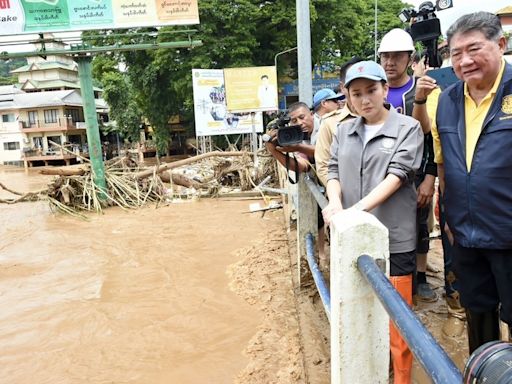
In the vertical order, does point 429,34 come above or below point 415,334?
above

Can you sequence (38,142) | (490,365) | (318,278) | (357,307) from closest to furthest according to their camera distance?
(490,365) → (357,307) → (318,278) → (38,142)

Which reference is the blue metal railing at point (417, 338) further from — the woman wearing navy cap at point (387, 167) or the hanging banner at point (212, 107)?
the hanging banner at point (212, 107)

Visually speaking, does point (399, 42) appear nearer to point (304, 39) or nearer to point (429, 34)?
point (429, 34)

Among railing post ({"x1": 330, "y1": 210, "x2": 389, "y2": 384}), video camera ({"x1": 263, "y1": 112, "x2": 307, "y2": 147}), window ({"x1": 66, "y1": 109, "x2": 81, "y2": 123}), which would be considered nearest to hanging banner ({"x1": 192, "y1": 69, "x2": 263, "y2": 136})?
video camera ({"x1": 263, "y1": 112, "x2": 307, "y2": 147})

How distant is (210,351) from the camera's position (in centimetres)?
384

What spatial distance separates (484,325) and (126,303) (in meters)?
3.96

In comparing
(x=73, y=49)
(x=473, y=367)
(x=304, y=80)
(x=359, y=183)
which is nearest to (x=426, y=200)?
(x=359, y=183)

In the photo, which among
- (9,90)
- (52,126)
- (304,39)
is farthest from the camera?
(9,90)

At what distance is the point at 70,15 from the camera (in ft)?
34.0

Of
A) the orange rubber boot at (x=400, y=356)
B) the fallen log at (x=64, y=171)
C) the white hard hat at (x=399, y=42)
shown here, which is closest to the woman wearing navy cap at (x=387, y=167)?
the orange rubber boot at (x=400, y=356)

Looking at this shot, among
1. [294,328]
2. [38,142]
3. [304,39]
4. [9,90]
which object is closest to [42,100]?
[38,142]

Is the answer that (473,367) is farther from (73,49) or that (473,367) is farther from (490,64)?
(73,49)

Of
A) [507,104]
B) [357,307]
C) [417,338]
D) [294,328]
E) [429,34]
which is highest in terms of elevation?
[429,34]

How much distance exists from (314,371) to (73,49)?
9853 millimetres
